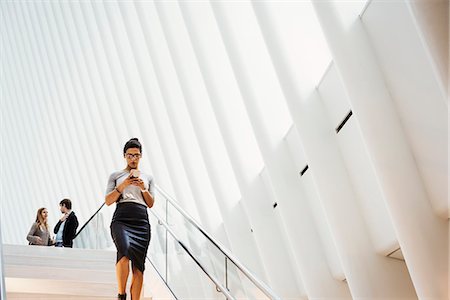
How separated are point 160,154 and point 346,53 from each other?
10.2m

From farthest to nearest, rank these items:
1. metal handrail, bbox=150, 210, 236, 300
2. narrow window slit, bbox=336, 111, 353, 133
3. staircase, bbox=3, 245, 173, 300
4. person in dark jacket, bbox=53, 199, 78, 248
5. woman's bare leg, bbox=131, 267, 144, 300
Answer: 1. person in dark jacket, bbox=53, 199, 78, 248
2. narrow window slit, bbox=336, 111, 353, 133
3. staircase, bbox=3, 245, 173, 300
4. metal handrail, bbox=150, 210, 236, 300
5. woman's bare leg, bbox=131, 267, 144, 300

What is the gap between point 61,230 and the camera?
33.4ft

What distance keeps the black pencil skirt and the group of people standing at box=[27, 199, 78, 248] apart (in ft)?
16.5

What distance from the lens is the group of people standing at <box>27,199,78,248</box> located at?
1003 cm

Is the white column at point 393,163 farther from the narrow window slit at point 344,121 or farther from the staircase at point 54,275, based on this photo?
the staircase at point 54,275

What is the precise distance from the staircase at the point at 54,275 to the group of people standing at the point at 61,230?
5.19 ft

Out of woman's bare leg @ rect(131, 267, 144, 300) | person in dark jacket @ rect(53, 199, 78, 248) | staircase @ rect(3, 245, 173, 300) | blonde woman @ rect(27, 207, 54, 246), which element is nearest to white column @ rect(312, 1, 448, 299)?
woman's bare leg @ rect(131, 267, 144, 300)

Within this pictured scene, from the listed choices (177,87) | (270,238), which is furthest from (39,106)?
(270,238)

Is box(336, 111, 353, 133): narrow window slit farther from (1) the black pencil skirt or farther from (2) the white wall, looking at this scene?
(1) the black pencil skirt

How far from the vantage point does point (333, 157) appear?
846cm

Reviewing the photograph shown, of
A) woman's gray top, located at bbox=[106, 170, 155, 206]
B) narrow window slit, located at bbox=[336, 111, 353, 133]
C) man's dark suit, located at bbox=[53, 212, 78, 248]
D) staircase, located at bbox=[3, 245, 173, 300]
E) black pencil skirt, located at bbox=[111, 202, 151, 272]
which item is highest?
man's dark suit, located at bbox=[53, 212, 78, 248]

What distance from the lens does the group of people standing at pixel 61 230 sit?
10.0 m

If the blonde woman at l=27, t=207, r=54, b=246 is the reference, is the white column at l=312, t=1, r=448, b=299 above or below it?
below

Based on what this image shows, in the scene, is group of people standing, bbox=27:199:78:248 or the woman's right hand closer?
the woman's right hand
